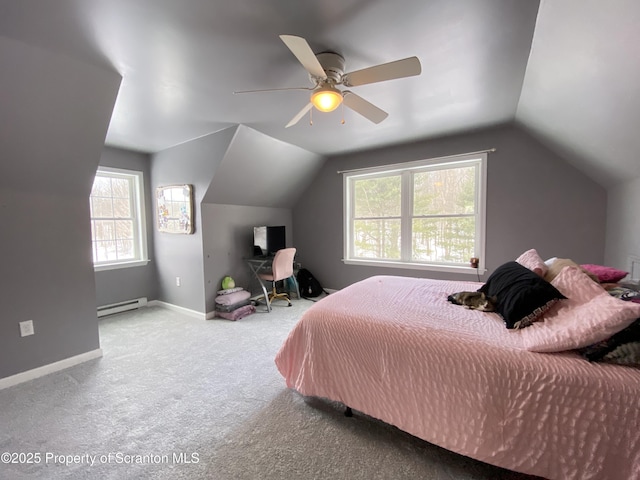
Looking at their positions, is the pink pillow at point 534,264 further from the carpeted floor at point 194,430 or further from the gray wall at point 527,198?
the gray wall at point 527,198

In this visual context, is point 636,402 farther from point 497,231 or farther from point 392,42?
point 497,231

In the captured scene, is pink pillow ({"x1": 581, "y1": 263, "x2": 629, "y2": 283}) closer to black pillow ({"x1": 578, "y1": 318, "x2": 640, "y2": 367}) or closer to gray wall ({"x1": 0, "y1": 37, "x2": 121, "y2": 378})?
black pillow ({"x1": 578, "y1": 318, "x2": 640, "y2": 367})

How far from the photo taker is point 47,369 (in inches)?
87.5

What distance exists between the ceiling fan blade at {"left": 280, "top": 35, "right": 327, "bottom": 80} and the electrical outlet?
2956 mm

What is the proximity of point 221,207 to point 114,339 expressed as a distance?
6.48 ft

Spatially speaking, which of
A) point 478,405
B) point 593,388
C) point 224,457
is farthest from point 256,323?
point 593,388

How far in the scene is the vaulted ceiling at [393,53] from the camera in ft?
4.28

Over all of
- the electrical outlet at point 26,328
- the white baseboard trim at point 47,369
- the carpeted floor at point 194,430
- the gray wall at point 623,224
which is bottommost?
the carpeted floor at point 194,430

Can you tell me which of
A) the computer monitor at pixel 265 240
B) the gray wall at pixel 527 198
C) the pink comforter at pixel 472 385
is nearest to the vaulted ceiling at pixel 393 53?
the gray wall at pixel 527 198

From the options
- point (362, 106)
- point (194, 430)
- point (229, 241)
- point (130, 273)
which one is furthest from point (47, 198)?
point (362, 106)

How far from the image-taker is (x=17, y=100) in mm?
1723

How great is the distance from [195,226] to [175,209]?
0.47m

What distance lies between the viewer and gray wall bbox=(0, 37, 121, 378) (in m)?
1.75

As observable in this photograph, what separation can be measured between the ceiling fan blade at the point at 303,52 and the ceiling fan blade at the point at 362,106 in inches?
11.1
